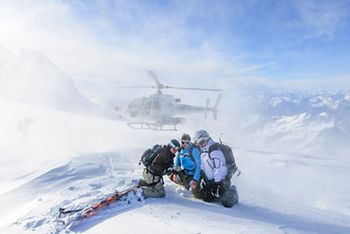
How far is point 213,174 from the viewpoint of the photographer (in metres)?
8.95

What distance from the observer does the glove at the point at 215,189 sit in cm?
895

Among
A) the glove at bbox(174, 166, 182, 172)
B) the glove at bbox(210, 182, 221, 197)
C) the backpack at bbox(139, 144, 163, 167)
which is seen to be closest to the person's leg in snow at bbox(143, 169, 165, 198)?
the backpack at bbox(139, 144, 163, 167)

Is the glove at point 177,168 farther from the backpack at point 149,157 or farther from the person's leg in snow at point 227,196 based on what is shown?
the person's leg in snow at point 227,196

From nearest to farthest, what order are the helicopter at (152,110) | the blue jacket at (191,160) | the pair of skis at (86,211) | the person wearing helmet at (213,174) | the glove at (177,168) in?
the pair of skis at (86,211), the person wearing helmet at (213,174), the blue jacket at (191,160), the glove at (177,168), the helicopter at (152,110)

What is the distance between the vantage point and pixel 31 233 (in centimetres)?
757

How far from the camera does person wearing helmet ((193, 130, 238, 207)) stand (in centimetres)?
877

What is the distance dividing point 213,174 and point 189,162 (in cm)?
65

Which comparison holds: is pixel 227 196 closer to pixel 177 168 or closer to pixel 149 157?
pixel 177 168

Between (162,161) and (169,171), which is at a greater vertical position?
(162,161)

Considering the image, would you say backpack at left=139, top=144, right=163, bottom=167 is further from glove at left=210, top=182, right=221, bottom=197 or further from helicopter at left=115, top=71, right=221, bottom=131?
helicopter at left=115, top=71, right=221, bottom=131

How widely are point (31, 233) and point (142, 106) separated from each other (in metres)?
17.9

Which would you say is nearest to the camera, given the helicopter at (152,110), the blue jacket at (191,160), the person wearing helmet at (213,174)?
the person wearing helmet at (213,174)

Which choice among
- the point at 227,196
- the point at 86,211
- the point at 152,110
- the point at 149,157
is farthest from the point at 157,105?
the point at 86,211

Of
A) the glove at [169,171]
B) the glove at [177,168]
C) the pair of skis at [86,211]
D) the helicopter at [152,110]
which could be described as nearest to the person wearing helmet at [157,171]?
the glove at [169,171]
